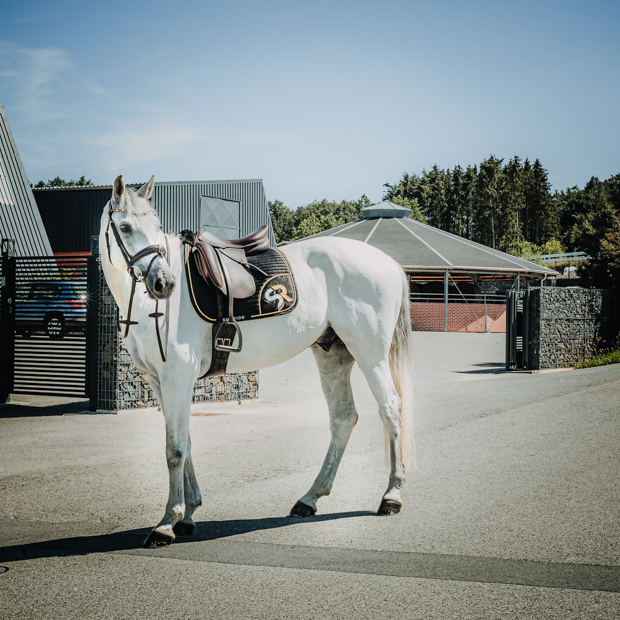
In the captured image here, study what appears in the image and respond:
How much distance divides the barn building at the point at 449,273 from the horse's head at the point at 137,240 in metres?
31.2

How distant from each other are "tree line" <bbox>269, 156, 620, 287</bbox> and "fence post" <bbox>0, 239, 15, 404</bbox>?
194 feet

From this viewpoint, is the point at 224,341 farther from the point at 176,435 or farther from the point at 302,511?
the point at 302,511

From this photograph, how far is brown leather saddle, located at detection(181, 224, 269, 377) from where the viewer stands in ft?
15.2

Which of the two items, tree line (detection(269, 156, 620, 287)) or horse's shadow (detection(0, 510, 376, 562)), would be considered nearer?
horse's shadow (detection(0, 510, 376, 562))

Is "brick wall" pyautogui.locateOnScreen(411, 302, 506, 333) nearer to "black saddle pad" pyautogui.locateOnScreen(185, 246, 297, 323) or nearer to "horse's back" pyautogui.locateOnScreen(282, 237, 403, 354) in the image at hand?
"horse's back" pyautogui.locateOnScreen(282, 237, 403, 354)

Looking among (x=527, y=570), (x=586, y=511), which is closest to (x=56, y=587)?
(x=527, y=570)

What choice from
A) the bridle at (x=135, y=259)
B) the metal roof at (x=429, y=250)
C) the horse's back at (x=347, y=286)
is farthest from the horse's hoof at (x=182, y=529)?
the metal roof at (x=429, y=250)

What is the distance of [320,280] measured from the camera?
515 centimetres

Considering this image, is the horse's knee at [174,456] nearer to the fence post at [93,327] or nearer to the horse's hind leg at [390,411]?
the horse's hind leg at [390,411]

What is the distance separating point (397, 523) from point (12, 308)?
27.8 ft

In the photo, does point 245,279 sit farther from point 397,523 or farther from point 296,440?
point 296,440

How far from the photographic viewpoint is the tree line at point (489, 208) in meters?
71.9

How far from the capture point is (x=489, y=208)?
72.2 metres

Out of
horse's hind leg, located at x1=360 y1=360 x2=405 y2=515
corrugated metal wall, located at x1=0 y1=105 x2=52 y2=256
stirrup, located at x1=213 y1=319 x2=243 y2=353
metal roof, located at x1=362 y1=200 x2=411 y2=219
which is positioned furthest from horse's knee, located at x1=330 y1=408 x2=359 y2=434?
metal roof, located at x1=362 y1=200 x2=411 y2=219
